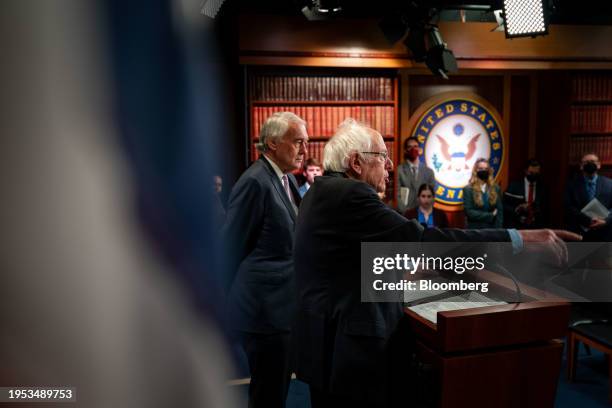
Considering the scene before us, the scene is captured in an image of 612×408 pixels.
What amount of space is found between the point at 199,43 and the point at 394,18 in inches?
129

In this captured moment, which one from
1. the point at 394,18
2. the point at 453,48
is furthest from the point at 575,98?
the point at 394,18

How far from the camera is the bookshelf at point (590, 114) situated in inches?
227

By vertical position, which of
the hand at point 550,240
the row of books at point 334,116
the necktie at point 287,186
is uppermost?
the row of books at point 334,116

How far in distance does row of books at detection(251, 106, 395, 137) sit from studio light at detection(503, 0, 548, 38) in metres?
1.69

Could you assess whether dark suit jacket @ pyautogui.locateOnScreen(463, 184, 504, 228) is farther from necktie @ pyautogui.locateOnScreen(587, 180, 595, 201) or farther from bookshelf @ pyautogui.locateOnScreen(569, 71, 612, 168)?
bookshelf @ pyautogui.locateOnScreen(569, 71, 612, 168)

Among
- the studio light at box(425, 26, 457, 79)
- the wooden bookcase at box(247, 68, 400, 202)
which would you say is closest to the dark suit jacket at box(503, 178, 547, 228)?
the wooden bookcase at box(247, 68, 400, 202)

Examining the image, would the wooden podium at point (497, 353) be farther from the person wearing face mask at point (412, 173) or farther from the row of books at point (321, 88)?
the row of books at point (321, 88)

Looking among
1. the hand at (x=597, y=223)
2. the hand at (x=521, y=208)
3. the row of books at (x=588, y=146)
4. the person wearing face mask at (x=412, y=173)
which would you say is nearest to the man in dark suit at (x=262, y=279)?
the person wearing face mask at (x=412, y=173)

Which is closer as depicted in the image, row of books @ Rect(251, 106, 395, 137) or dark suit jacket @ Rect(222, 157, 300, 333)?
dark suit jacket @ Rect(222, 157, 300, 333)

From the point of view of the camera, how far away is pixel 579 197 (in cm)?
527

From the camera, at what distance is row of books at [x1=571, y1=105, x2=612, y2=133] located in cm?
577

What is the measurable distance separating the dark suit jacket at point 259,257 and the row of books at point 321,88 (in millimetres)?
3072

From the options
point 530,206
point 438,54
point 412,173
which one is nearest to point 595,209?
point 530,206

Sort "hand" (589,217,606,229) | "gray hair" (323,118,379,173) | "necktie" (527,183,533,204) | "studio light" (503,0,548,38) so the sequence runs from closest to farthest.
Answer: "gray hair" (323,118,379,173)
"studio light" (503,0,548,38)
"hand" (589,217,606,229)
"necktie" (527,183,533,204)
